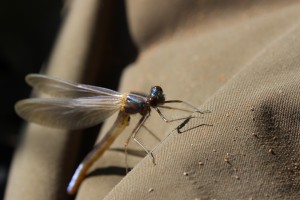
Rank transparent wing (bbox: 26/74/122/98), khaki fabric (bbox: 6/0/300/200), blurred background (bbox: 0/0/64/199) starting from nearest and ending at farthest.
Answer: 1. khaki fabric (bbox: 6/0/300/200)
2. transparent wing (bbox: 26/74/122/98)
3. blurred background (bbox: 0/0/64/199)

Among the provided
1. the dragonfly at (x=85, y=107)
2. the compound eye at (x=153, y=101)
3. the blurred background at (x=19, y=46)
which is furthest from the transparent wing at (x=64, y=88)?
the blurred background at (x=19, y=46)

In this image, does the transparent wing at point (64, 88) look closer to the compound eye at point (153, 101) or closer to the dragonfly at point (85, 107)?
the dragonfly at point (85, 107)

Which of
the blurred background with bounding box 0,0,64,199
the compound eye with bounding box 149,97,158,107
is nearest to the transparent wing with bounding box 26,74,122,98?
the compound eye with bounding box 149,97,158,107

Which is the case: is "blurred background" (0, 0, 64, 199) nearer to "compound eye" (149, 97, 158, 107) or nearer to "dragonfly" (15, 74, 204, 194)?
"dragonfly" (15, 74, 204, 194)

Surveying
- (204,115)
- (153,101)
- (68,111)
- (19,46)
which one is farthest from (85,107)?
(19,46)

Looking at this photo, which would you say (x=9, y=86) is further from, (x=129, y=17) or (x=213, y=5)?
(x=213, y=5)

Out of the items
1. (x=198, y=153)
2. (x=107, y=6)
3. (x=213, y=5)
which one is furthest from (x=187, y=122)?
(x=107, y=6)

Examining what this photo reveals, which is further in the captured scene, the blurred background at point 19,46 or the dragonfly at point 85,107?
Result: the blurred background at point 19,46
